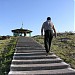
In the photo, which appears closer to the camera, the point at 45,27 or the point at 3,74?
the point at 3,74

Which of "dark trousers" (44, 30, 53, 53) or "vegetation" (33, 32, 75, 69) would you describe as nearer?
"vegetation" (33, 32, 75, 69)

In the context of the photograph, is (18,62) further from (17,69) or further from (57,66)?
(57,66)

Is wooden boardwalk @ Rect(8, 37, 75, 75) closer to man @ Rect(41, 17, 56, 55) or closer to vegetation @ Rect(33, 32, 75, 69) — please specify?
vegetation @ Rect(33, 32, 75, 69)

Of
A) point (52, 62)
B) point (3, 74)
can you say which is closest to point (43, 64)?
point (52, 62)

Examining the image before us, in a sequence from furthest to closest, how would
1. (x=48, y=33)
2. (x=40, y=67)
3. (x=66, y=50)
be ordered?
(x=66, y=50)
(x=48, y=33)
(x=40, y=67)

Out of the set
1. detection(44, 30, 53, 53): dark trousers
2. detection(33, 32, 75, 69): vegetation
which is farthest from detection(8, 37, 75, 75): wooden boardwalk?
detection(44, 30, 53, 53): dark trousers

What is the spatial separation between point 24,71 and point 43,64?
48.1 inches

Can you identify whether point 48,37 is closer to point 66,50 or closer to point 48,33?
point 48,33

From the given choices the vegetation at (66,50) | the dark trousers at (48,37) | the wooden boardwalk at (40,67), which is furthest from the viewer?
the dark trousers at (48,37)

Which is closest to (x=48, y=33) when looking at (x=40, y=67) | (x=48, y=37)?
(x=48, y=37)


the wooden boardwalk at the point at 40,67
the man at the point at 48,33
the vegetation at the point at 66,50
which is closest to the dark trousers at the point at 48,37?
the man at the point at 48,33

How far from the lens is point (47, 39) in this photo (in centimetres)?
1160

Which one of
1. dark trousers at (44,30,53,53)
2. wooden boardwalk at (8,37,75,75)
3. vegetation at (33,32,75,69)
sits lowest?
wooden boardwalk at (8,37,75,75)

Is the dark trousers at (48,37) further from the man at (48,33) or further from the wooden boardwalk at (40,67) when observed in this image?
the wooden boardwalk at (40,67)
